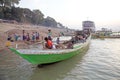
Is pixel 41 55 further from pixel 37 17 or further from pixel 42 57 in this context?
pixel 37 17

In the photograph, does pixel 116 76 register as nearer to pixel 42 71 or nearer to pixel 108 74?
pixel 108 74

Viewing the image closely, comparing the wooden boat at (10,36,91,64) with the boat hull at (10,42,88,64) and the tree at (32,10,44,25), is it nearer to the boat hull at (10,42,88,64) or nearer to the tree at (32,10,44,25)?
the boat hull at (10,42,88,64)

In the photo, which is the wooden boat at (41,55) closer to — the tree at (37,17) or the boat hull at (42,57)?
the boat hull at (42,57)

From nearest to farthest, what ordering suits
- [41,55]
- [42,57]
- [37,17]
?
[41,55]
[42,57]
[37,17]

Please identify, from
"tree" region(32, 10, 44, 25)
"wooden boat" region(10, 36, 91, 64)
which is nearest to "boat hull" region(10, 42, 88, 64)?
"wooden boat" region(10, 36, 91, 64)

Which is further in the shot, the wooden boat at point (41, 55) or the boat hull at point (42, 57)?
the boat hull at point (42, 57)

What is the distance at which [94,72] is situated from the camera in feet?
41.0

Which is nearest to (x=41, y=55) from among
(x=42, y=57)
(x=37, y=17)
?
(x=42, y=57)

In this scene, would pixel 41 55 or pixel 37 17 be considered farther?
pixel 37 17

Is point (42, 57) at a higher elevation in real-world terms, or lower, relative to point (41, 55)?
lower

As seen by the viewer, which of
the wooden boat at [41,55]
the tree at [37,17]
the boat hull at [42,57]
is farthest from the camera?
the tree at [37,17]

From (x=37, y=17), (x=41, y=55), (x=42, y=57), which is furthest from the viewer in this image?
(x=37, y=17)

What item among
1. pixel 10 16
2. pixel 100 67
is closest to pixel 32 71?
pixel 100 67

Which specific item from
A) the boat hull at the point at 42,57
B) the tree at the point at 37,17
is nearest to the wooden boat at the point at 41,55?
the boat hull at the point at 42,57
